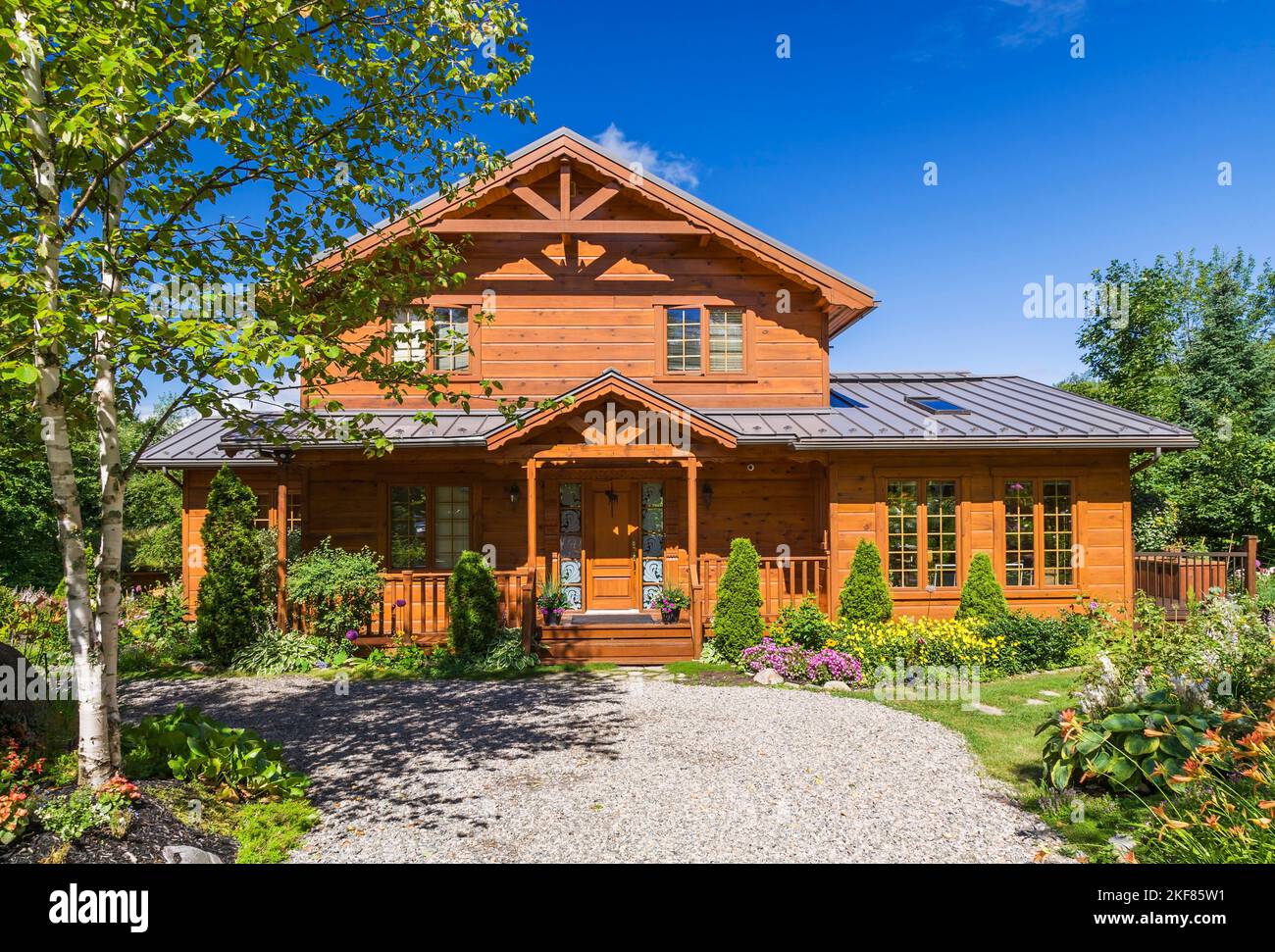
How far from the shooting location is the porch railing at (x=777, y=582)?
469 inches

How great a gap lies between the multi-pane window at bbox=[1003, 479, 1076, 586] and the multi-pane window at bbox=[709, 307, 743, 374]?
5.59 meters

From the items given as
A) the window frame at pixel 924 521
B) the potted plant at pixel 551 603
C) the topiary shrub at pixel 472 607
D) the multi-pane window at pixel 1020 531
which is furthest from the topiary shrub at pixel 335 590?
the multi-pane window at pixel 1020 531

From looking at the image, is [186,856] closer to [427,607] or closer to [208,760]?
[208,760]

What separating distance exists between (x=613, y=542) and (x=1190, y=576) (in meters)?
10.7

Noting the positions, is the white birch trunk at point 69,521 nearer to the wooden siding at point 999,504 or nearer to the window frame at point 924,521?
the wooden siding at point 999,504

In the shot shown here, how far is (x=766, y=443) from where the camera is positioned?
1207 cm

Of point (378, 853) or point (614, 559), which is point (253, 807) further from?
point (614, 559)

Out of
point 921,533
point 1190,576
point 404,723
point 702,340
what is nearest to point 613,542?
point 702,340

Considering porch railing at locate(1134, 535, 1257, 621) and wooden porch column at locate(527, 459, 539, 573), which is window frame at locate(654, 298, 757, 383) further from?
porch railing at locate(1134, 535, 1257, 621)

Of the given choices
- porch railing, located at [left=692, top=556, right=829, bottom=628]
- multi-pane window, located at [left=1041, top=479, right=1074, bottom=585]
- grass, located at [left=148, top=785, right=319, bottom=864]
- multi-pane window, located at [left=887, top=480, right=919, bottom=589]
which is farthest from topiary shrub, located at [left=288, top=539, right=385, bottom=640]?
multi-pane window, located at [left=1041, top=479, right=1074, bottom=585]

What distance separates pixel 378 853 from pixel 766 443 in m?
9.01

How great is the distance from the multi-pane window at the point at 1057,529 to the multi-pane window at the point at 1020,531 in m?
0.22

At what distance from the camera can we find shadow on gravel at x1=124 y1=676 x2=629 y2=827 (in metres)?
6.09
